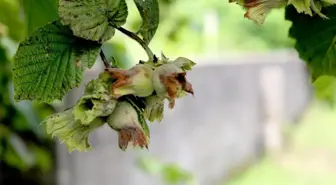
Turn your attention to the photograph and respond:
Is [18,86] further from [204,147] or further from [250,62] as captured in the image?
[250,62]

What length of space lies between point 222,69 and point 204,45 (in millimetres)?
1154

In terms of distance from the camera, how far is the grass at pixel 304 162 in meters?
4.75

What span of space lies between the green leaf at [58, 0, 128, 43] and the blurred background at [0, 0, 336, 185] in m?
0.13

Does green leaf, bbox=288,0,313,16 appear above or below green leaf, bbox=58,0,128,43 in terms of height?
above

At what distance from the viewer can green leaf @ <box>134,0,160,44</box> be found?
50 centimetres

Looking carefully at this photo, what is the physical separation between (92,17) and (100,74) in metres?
0.04

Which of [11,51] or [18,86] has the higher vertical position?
[11,51]

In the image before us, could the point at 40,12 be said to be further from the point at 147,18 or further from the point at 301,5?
the point at 301,5

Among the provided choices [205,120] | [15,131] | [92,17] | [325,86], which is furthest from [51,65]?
[205,120]

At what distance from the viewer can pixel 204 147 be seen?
3.93m

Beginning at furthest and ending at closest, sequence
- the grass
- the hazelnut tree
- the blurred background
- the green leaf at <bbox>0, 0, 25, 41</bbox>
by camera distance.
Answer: the grass, the blurred background, the green leaf at <bbox>0, 0, 25, 41</bbox>, the hazelnut tree

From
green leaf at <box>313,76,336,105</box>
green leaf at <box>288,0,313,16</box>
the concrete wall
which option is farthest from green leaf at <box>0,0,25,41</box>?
the concrete wall

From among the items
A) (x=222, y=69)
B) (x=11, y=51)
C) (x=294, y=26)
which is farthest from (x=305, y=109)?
(x=294, y=26)

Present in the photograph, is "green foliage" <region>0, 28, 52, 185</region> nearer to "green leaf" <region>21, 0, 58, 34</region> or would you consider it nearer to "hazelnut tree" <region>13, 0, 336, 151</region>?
"green leaf" <region>21, 0, 58, 34</region>
